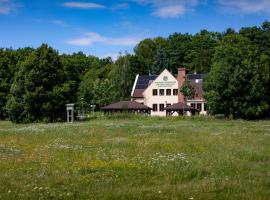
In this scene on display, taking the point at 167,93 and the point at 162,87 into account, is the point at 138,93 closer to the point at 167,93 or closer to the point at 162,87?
the point at 162,87

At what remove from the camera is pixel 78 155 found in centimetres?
2261

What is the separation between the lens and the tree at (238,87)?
7650 cm

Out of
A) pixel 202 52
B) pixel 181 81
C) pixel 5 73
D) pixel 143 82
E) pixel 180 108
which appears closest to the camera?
pixel 180 108

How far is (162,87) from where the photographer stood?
10781cm

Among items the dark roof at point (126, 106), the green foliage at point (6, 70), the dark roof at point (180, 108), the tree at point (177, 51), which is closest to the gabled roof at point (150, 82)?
the dark roof at point (180, 108)

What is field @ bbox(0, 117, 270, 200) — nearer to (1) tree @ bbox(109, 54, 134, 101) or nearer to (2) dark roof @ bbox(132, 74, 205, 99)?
A: (2) dark roof @ bbox(132, 74, 205, 99)

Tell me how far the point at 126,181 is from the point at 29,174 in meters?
3.57

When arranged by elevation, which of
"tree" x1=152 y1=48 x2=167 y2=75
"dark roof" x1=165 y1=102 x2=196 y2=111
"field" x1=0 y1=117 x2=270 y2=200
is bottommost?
"field" x1=0 y1=117 x2=270 y2=200

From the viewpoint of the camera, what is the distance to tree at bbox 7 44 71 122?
74125 mm

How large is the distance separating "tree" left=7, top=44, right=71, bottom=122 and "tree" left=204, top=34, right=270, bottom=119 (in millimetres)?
23272

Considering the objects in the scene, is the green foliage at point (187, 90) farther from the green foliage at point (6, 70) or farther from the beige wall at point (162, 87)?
the green foliage at point (6, 70)

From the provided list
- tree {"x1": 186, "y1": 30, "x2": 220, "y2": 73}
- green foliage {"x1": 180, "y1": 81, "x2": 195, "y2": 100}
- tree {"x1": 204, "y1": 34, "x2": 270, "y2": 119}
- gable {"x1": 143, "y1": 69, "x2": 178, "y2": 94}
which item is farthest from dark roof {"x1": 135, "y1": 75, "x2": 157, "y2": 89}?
tree {"x1": 204, "y1": 34, "x2": 270, "y2": 119}

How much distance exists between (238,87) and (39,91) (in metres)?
30.5

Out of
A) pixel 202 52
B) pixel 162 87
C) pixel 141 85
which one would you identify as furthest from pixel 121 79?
pixel 202 52
